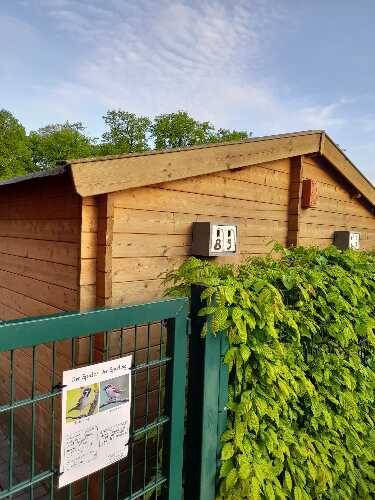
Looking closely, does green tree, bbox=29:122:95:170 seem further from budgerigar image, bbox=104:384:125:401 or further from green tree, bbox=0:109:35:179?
budgerigar image, bbox=104:384:125:401

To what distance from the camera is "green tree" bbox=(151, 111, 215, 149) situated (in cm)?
3853

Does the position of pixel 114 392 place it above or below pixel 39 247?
below

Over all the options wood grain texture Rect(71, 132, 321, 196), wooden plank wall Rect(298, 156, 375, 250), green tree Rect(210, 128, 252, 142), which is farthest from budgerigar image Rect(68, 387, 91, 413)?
green tree Rect(210, 128, 252, 142)

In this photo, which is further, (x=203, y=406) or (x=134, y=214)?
(x=134, y=214)

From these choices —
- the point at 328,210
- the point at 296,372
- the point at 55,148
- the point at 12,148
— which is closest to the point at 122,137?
the point at 55,148

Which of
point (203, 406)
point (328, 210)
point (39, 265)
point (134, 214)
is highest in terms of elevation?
point (328, 210)

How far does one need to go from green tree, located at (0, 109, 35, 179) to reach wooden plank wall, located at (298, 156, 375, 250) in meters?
32.2

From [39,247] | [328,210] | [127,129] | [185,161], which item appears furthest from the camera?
[127,129]

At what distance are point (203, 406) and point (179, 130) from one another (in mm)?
39089

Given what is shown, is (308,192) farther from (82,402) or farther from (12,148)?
(12,148)

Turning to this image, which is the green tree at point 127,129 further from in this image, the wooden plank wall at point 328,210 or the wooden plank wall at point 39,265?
the wooden plank wall at point 39,265

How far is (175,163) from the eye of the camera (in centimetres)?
379

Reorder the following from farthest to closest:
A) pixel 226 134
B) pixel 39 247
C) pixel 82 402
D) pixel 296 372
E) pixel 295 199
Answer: pixel 226 134
pixel 295 199
pixel 39 247
pixel 296 372
pixel 82 402

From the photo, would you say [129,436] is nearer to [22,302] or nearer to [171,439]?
[171,439]
